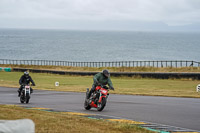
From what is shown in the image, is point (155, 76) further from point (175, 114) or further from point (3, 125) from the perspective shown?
→ point (3, 125)

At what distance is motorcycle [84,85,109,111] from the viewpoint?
49.1 feet

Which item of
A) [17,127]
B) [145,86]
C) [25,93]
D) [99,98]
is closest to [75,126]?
[99,98]

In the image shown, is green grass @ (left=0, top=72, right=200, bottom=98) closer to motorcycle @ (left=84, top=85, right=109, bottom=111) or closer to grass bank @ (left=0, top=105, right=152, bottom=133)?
motorcycle @ (left=84, top=85, right=109, bottom=111)

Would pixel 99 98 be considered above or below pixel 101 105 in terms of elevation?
above

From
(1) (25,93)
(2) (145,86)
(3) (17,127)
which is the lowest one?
(2) (145,86)

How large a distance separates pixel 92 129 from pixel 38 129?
138 centimetres

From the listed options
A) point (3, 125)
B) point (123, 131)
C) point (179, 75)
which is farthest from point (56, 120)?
point (179, 75)

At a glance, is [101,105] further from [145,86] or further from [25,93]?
[145,86]

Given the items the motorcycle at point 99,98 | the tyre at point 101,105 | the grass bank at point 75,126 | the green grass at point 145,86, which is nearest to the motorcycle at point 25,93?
the motorcycle at point 99,98

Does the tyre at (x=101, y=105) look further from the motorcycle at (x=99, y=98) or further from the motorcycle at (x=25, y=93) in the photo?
the motorcycle at (x=25, y=93)

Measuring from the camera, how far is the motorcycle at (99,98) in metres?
15.0

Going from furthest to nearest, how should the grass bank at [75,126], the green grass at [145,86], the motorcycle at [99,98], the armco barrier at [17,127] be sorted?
the green grass at [145,86] < the motorcycle at [99,98] < the grass bank at [75,126] < the armco barrier at [17,127]

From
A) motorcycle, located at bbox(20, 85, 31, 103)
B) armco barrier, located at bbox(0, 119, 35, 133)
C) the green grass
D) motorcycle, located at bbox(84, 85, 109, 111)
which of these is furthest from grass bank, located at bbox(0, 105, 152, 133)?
the green grass

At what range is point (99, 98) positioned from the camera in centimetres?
1516
